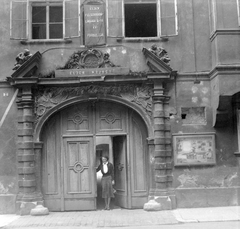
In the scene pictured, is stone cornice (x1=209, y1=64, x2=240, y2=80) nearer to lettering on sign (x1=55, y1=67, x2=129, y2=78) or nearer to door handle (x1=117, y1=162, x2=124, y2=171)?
lettering on sign (x1=55, y1=67, x2=129, y2=78)

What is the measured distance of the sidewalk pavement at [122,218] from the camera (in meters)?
8.95

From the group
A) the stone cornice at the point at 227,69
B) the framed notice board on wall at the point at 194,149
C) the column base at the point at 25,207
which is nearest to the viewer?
the stone cornice at the point at 227,69

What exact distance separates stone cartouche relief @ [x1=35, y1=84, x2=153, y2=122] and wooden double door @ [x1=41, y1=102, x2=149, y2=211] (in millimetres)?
413

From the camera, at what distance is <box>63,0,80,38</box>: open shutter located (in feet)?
35.3

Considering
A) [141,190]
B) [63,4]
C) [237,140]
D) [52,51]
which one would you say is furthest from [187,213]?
[63,4]

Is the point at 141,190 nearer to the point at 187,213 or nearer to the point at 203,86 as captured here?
the point at 187,213

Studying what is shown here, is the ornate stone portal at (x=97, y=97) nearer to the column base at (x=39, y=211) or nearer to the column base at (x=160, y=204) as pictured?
the column base at (x=160, y=204)

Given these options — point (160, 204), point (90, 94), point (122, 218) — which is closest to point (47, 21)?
point (90, 94)

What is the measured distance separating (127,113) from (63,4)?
360cm

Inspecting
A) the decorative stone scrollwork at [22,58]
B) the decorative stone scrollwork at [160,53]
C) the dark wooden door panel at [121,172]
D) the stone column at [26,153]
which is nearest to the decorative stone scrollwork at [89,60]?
the decorative stone scrollwork at [22,58]

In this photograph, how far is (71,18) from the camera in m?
10.8

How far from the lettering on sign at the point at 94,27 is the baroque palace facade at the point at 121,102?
1.1 inches

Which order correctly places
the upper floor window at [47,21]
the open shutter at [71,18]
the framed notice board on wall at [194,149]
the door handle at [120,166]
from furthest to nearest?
1. the door handle at [120,166]
2. the upper floor window at [47,21]
3. the open shutter at [71,18]
4. the framed notice board on wall at [194,149]

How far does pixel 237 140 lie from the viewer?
34.3 feet
